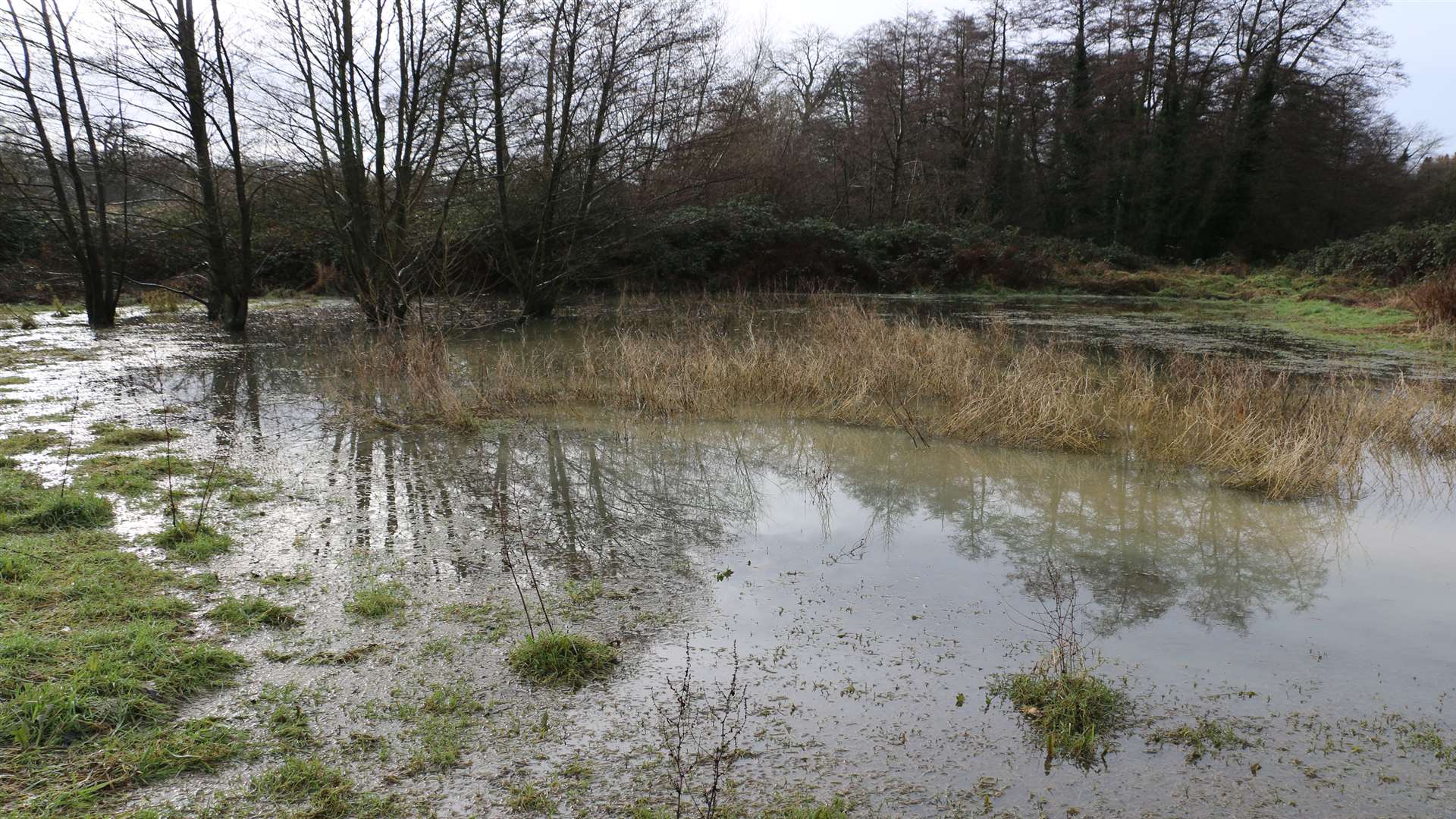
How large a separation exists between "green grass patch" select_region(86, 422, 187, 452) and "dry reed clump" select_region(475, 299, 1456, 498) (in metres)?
2.53

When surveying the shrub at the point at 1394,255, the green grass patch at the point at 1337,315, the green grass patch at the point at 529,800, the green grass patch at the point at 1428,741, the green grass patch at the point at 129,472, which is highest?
the shrub at the point at 1394,255

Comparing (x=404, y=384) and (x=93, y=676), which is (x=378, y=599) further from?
(x=404, y=384)

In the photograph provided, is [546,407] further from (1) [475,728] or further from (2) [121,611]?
(1) [475,728]

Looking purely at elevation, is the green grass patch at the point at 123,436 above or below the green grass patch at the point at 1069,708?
above

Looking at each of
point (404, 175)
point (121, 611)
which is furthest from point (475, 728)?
point (404, 175)

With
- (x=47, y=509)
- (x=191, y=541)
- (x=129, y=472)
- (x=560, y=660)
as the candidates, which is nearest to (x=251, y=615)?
(x=191, y=541)

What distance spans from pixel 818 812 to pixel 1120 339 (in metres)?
13.1

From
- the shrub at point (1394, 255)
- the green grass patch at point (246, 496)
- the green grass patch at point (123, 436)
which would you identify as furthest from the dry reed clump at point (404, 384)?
the shrub at point (1394, 255)

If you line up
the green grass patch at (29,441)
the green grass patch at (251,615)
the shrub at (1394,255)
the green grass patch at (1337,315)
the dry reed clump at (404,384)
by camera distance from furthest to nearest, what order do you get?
the shrub at (1394,255) < the green grass patch at (1337,315) < the dry reed clump at (404,384) < the green grass patch at (29,441) < the green grass patch at (251,615)

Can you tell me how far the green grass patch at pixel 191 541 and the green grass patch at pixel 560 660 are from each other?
72.8 inches

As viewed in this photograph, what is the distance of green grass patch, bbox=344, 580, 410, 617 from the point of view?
144 inches

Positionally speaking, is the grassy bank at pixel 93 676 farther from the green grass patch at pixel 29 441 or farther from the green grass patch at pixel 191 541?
the green grass patch at pixel 29 441

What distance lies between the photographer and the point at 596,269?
782 inches

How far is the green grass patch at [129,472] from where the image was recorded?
497 centimetres
